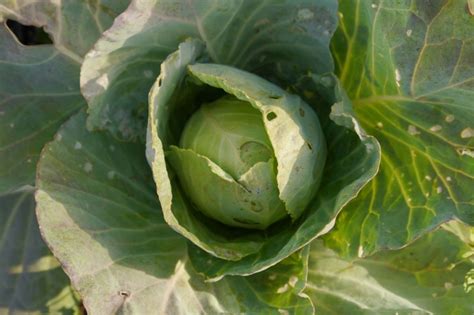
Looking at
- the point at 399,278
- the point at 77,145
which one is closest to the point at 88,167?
the point at 77,145

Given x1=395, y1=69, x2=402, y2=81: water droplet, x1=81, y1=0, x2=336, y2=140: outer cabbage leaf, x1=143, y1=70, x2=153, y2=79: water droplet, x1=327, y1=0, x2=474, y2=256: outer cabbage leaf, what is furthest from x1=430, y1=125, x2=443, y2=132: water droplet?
x1=143, y1=70, x2=153, y2=79: water droplet

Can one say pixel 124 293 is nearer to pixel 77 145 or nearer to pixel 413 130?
pixel 77 145

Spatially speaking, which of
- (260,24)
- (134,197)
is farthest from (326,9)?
(134,197)

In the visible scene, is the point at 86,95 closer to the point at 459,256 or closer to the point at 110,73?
the point at 110,73

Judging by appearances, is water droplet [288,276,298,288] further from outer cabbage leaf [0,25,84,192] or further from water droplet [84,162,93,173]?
outer cabbage leaf [0,25,84,192]

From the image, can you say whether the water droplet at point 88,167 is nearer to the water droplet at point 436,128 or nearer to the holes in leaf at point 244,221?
the holes in leaf at point 244,221

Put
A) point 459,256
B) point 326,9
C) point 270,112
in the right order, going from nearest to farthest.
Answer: point 270,112 → point 326,9 → point 459,256

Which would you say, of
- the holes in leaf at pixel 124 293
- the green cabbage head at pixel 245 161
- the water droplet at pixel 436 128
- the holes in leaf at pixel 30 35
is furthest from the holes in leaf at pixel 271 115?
the holes in leaf at pixel 30 35
